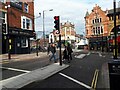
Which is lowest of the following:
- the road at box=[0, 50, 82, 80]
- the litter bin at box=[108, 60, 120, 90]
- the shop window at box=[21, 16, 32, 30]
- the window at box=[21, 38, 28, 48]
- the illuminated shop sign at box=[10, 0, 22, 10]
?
the road at box=[0, 50, 82, 80]

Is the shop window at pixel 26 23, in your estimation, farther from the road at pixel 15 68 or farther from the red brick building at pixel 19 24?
the road at pixel 15 68

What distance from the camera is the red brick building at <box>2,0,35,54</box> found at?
36.7 m

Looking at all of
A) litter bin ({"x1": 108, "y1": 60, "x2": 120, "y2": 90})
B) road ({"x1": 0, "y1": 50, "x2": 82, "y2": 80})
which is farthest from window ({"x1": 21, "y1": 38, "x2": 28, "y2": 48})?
litter bin ({"x1": 108, "y1": 60, "x2": 120, "y2": 90})

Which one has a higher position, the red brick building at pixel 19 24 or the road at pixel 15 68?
the red brick building at pixel 19 24

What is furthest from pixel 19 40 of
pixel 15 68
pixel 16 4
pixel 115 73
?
pixel 115 73

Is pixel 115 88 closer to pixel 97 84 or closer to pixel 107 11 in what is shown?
pixel 97 84

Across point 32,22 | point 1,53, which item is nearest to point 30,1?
point 32,22

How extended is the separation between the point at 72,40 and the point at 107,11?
42.4 m

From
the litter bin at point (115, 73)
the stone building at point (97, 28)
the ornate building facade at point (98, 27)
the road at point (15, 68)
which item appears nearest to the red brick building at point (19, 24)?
the road at point (15, 68)

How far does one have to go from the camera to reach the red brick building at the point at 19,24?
→ 36.7 m

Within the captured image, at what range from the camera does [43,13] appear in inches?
1993

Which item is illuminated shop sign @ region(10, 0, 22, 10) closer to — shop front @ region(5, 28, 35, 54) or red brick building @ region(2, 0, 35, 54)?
red brick building @ region(2, 0, 35, 54)

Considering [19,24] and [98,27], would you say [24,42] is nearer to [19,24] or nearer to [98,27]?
[19,24]

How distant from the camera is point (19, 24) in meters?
39.8
